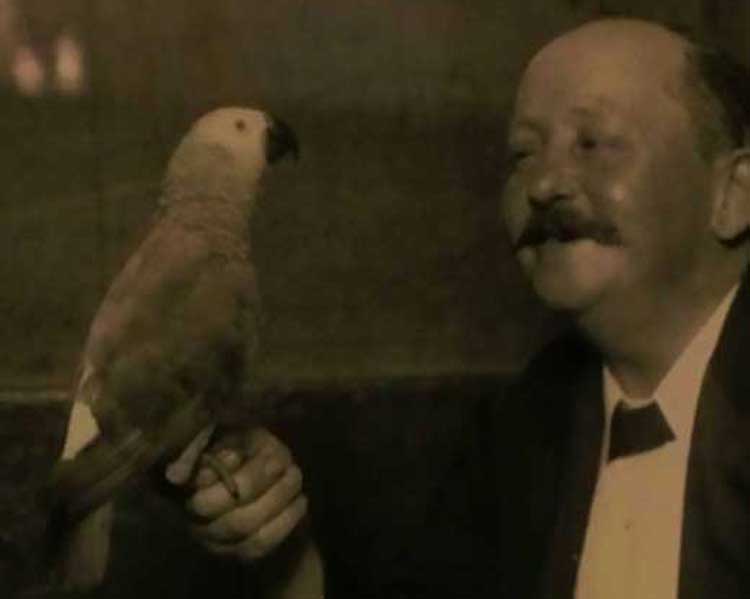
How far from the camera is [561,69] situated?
3.15 feet

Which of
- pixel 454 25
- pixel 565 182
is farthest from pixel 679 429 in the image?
pixel 454 25

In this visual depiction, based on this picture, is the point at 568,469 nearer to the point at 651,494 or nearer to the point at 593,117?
the point at 651,494

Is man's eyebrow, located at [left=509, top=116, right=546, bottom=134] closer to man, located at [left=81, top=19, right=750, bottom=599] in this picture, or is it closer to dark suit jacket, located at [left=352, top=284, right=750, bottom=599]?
man, located at [left=81, top=19, right=750, bottom=599]

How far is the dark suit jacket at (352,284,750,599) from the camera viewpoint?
0.92 m

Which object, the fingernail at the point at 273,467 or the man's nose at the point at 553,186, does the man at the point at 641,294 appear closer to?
the man's nose at the point at 553,186

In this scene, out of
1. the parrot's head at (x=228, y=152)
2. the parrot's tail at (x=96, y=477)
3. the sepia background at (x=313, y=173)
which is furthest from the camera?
the sepia background at (x=313, y=173)

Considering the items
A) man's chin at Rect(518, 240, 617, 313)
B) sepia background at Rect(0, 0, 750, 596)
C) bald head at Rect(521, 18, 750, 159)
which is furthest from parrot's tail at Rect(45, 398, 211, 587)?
bald head at Rect(521, 18, 750, 159)

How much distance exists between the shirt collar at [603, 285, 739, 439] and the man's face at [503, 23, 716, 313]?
1.6 inches

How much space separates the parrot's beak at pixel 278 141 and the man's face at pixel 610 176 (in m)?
0.17

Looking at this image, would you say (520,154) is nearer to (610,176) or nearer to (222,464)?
(610,176)

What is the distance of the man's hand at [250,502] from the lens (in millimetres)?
896

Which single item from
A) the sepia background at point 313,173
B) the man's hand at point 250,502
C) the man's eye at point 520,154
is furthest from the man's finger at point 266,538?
the man's eye at point 520,154

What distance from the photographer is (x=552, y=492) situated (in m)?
1.01

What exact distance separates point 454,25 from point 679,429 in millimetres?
408
